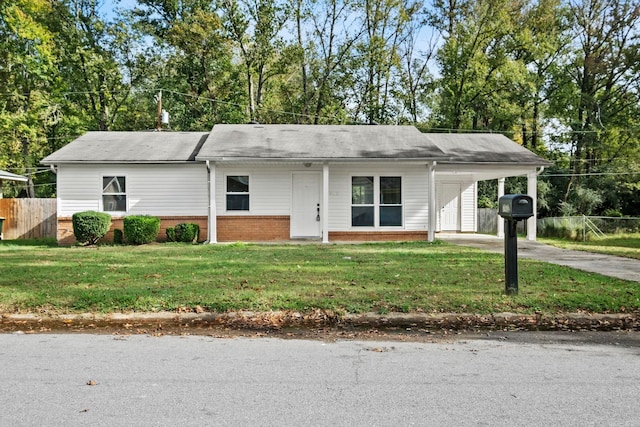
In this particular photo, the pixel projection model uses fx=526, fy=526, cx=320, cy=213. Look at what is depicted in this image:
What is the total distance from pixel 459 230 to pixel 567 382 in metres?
18.7

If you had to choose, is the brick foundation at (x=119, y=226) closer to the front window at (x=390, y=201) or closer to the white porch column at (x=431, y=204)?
the front window at (x=390, y=201)

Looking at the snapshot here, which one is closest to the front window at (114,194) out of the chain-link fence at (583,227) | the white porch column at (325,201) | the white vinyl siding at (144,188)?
the white vinyl siding at (144,188)

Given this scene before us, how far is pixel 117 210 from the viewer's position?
18.2 meters

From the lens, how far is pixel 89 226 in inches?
655

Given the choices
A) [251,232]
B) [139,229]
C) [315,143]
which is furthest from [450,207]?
[139,229]

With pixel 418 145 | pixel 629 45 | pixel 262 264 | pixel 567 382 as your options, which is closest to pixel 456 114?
pixel 629 45

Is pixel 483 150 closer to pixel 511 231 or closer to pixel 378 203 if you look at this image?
pixel 378 203

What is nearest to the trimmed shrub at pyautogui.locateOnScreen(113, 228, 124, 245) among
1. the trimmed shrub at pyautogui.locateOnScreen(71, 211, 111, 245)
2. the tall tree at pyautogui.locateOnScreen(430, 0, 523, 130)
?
the trimmed shrub at pyautogui.locateOnScreen(71, 211, 111, 245)

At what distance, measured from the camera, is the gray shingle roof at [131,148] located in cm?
1777

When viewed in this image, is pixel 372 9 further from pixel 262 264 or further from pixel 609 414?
pixel 609 414

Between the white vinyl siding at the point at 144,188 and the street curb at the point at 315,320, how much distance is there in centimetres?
1151

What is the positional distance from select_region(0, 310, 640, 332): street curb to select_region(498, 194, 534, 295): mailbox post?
3.23 feet

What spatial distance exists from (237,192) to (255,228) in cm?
140

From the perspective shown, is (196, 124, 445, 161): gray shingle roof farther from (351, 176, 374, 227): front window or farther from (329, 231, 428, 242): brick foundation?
(329, 231, 428, 242): brick foundation
